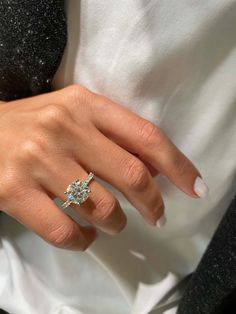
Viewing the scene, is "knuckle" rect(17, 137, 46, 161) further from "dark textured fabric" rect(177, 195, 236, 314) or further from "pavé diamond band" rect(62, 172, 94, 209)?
"dark textured fabric" rect(177, 195, 236, 314)

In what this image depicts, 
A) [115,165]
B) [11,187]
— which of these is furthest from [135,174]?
[11,187]

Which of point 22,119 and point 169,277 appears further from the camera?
point 169,277

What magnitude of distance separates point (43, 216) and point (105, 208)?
0.07 metres

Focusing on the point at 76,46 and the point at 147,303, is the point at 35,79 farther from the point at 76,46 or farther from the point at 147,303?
the point at 147,303

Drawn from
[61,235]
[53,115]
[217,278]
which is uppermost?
[53,115]

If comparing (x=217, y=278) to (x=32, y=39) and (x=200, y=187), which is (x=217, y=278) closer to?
(x=200, y=187)

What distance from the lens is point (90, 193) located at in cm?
48

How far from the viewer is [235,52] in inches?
17.4

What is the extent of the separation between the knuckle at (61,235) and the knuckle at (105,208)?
33mm

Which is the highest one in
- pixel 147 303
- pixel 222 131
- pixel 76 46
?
pixel 76 46

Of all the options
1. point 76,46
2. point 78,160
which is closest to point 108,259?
point 78,160

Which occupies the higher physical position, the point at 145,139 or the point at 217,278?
the point at 145,139

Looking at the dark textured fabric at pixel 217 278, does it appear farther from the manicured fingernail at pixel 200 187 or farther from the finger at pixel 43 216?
the finger at pixel 43 216

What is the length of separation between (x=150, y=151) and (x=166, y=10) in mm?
149
